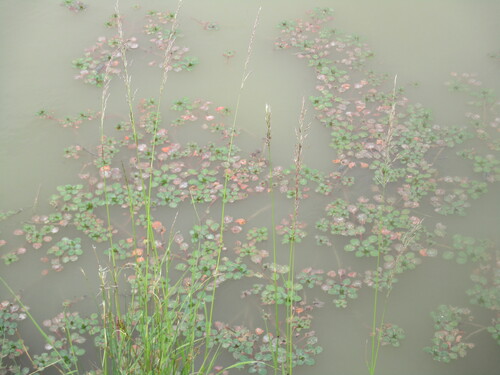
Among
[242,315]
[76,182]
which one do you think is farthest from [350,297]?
[76,182]

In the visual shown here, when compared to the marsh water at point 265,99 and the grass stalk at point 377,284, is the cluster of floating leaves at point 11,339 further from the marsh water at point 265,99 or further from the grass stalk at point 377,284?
the grass stalk at point 377,284

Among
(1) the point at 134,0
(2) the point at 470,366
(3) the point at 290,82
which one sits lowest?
(2) the point at 470,366

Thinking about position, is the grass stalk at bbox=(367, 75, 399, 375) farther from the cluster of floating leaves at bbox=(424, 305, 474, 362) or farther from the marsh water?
the cluster of floating leaves at bbox=(424, 305, 474, 362)

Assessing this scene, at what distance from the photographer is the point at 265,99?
15.4 ft

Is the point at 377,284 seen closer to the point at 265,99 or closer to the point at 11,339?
the point at 11,339

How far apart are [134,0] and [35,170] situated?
7.36 ft

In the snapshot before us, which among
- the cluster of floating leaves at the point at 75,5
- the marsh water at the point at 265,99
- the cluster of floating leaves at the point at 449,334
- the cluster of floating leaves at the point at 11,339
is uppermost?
the cluster of floating leaves at the point at 75,5

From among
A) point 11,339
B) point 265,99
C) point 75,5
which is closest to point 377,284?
point 11,339

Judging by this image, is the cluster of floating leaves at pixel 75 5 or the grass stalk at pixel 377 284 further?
the cluster of floating leaves at pixel 75 5

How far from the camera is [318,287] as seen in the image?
3.46m

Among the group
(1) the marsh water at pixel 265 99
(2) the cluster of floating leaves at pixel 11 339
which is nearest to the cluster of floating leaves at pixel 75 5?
(1) the marsh water at pixel 265 99

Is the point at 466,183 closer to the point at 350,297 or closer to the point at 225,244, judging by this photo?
the point at 350,297

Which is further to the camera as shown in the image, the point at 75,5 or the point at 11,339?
the point at 75,5

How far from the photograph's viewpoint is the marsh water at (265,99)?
10.9 ft
